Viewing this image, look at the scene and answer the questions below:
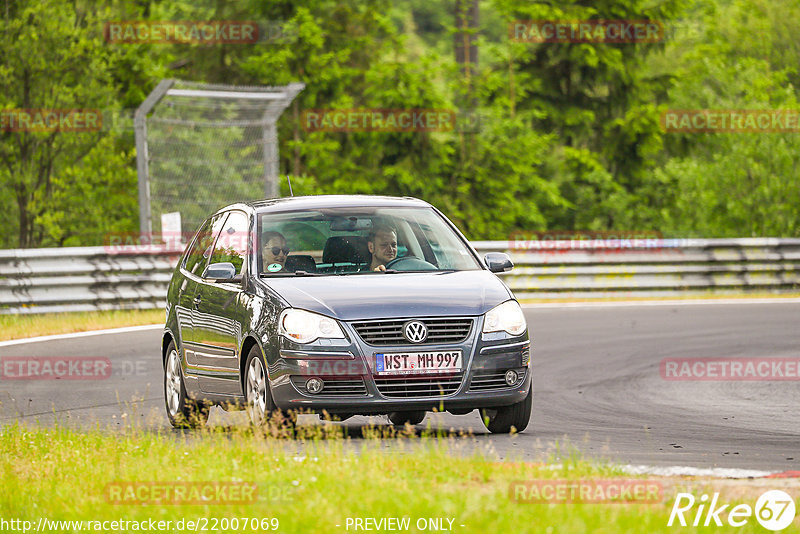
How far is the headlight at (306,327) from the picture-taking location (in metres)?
8.73

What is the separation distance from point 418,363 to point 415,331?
0.19m

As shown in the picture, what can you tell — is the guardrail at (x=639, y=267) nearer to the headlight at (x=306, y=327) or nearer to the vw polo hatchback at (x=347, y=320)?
the vw polo hatchback at (x=347, y=320)

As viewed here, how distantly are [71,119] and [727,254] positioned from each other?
12571mm

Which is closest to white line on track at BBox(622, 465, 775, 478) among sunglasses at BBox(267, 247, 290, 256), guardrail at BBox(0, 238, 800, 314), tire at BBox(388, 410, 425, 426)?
tire at BBox(388, 410, 425, 426)

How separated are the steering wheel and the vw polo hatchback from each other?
10 mm

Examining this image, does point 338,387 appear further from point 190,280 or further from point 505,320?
point 190,280

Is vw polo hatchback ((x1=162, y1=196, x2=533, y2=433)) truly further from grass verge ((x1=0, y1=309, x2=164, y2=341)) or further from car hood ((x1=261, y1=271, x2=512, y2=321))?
grass verge ((x1=0, y1=309, x2=164, y2=341))

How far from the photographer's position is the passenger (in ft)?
32.1

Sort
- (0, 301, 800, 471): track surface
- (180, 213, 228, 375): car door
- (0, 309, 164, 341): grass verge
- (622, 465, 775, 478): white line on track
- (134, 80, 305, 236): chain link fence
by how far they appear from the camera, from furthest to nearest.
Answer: (134, 80, 305, 236): chain link fence, (0, 309, 164, 341): grass verge, (180, 213, 228, 375): car door, (0, 301, 800, 471): track surface, (622, 465, 775, 478): white line on track

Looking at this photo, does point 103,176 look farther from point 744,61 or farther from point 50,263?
point 744,61

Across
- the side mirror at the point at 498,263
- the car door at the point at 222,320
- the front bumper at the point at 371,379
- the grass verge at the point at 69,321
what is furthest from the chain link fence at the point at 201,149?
the front bumper at the point at 371,379

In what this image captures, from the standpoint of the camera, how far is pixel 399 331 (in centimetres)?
876

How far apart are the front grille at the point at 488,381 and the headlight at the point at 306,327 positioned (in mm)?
886

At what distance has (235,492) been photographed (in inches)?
257
